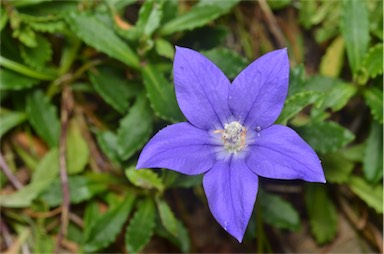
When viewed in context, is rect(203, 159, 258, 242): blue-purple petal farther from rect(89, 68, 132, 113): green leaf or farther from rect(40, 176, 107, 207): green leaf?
rect(40, 176, 107, 207): green leaf

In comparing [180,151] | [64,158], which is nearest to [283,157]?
[180,151]

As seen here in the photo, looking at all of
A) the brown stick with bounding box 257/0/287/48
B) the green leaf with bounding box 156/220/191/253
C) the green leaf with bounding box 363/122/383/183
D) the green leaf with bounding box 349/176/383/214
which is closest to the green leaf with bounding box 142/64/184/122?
the green leaf with bounding box 156/220/191/253

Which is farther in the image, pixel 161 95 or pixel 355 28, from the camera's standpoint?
pixel 355 28

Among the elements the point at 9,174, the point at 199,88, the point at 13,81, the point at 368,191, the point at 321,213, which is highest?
the point at 13,81

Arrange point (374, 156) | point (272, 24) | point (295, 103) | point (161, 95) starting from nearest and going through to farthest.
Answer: point (295, 103) → point (161, 95) → point (374, 156) → point (272, 24)

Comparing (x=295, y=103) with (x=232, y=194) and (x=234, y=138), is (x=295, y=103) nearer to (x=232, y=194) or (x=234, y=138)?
(x=234, y=138)
